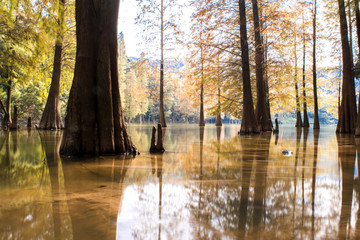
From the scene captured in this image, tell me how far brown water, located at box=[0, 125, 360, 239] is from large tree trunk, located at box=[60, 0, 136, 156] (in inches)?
58.6

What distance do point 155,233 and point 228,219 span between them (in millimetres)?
774

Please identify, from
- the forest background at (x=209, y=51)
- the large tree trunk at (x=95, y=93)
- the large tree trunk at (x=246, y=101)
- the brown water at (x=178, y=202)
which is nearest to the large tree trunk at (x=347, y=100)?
the forest background at (x=209, y=51)

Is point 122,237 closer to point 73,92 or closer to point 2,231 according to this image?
point 2,231

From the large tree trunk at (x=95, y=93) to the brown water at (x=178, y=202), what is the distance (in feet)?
4.88

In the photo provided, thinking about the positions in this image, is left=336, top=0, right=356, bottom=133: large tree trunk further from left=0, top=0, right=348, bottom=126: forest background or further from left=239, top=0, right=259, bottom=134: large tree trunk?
left=239, top=0, right=259, bottom=134: large tree trunk

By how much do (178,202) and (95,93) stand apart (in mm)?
4972

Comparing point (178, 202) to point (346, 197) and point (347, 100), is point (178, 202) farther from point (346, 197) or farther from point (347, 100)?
point (347, 100)

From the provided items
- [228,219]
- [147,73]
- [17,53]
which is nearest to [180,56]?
[147,73]

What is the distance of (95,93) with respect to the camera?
723 cm

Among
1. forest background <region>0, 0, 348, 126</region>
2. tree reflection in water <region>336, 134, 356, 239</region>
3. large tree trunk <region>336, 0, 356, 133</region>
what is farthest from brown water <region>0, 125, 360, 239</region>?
large tree trunk <region>336, 0, 356, 133</region>

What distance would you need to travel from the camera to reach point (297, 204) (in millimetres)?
3121

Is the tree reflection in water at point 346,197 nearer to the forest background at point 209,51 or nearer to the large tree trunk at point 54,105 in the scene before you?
the forest background at point 209,51

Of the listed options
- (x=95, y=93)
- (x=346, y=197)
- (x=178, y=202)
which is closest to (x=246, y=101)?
(x=95, y=93)

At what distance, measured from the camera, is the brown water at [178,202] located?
2350 mm
